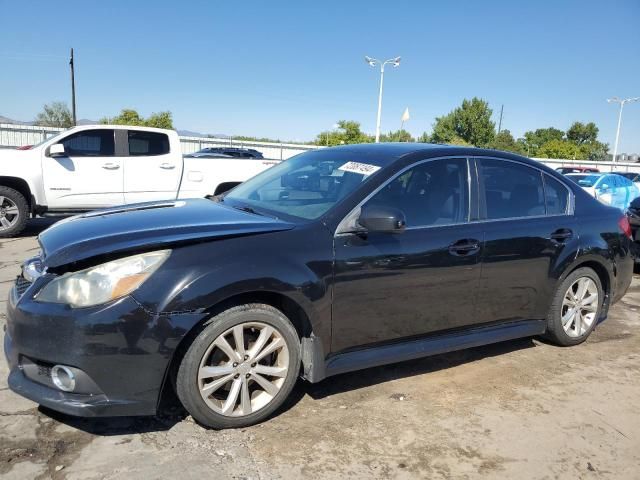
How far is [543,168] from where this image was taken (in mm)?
4352

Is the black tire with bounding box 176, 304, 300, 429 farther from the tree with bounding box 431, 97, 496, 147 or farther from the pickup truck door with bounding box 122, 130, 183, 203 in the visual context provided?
the tree with bounding box 431, 97, 496, 147

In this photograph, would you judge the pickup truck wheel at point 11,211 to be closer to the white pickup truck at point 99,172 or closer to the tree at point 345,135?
the white pickup truck at point 99,172

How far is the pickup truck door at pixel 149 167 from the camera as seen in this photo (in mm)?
9031

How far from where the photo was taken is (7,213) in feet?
27.9

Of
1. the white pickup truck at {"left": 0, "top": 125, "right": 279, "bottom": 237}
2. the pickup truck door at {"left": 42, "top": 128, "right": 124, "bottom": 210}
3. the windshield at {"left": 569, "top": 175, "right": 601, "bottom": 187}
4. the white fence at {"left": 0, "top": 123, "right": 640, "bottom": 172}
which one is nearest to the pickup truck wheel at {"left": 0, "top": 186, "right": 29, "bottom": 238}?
the white pickup truck at {"left": 0, "top": 125, "right": 279, "bottom": 237}

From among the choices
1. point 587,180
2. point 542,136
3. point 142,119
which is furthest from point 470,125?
point 587,180

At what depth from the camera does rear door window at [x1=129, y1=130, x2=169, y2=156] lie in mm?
9094

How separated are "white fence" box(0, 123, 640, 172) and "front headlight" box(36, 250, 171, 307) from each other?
50.6ft

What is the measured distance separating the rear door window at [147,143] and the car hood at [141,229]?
19.2 feet

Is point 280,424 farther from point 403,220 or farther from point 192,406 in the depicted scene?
point 403,220

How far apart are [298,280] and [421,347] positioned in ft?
3.60

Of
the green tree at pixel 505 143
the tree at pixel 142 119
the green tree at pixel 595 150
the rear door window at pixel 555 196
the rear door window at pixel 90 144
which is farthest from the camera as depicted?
the green tree at pixel 505 143

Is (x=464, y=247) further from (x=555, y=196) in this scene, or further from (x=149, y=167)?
(x=149, y=167)

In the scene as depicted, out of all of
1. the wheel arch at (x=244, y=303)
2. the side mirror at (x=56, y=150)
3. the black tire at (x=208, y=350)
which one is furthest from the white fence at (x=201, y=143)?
the black tire at (x=208, y=350)
